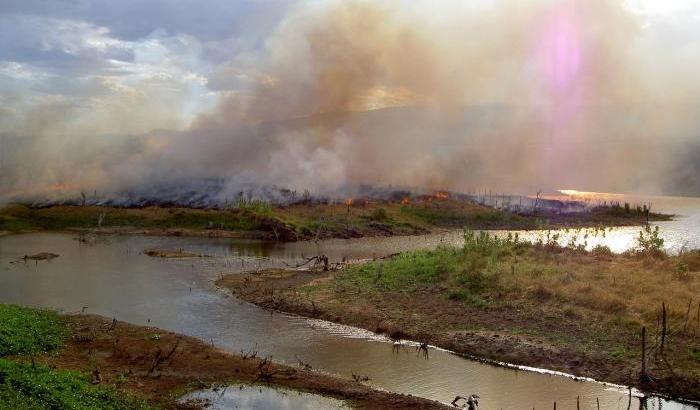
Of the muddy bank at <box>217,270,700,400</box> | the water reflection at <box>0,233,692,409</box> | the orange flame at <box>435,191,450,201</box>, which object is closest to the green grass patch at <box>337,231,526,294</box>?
the muddy bank at <box>217,270,700,400</box>

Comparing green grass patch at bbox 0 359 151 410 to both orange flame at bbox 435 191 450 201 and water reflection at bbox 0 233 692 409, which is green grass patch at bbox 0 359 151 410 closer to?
water reflection at bbox 0 233 692 409

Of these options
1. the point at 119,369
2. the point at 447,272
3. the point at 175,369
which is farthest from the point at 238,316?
the point at 447,272

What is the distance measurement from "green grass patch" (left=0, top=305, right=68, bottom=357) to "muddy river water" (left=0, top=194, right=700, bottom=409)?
5796 millimetres

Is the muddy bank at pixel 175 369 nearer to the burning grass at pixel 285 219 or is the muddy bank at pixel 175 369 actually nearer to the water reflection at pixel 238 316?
the water reflection at pixel 238 316

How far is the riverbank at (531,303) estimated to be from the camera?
28500mm

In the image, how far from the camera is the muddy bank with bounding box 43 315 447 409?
2466cm

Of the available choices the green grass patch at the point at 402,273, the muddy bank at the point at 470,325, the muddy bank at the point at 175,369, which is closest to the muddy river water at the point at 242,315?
the muddy bank at the point at 470,325

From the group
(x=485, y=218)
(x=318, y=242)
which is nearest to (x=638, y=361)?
(x=318, y=242)

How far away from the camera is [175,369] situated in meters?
28.2

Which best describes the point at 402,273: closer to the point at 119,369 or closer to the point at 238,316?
the point at 238,316

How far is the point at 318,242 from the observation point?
90438 mm

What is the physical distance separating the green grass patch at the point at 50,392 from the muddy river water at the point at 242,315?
33.6ft

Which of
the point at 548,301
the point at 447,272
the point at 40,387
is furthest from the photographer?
the point at 447,272

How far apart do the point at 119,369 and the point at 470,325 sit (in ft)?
64.6
